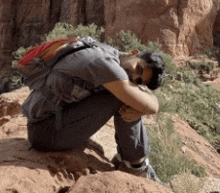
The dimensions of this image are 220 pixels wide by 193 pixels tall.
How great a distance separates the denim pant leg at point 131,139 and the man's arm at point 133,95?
18cm

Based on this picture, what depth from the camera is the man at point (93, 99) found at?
1.99 meters

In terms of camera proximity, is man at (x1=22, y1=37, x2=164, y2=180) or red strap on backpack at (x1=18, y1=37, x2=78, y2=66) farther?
red strap on backpack at (x1=18, y1=37, x2=78, y2=66)

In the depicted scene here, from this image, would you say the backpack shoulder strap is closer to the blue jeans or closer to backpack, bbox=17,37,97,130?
backpack, bbox=17,37,97,130

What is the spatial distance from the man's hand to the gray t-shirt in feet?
0.70

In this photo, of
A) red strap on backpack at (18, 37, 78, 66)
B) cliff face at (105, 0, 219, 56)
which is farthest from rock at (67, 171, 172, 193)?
cliff face at (105, 0, 219, 56)

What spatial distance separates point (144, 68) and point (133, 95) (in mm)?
275

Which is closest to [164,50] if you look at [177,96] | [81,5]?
[177,96]

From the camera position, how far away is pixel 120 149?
2412mm

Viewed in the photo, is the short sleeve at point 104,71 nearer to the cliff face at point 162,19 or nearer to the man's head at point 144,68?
the man's head at point 144,68

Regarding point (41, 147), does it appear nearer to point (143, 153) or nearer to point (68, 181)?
point (68, 181)

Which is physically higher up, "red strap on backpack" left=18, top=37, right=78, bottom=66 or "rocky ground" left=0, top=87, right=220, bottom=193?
"red strap on backpack" left=18, top=37, right=78, bottom=66

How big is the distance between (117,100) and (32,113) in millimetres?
602

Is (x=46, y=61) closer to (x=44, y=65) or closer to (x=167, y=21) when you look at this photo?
(x=44, y=65)

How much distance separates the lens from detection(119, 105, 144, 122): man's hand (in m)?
2.10
